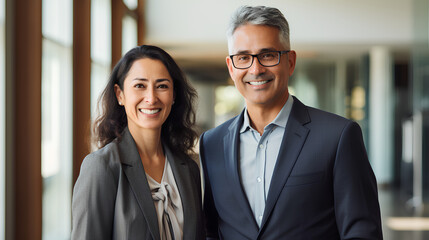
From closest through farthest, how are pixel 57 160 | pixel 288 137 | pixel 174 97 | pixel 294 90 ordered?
pixel 288 137, pixel 174 97, pixel 57 160, pixel 294 90

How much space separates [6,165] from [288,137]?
7.01ft

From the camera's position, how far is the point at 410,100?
11.6m

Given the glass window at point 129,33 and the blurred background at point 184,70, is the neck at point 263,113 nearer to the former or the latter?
the blurred background at point 184,70

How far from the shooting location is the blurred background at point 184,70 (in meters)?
3.28

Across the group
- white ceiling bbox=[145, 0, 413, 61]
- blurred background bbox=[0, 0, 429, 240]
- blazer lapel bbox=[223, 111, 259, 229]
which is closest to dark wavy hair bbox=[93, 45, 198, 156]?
blazer lapel bbox=[223, 111, 259, 229]

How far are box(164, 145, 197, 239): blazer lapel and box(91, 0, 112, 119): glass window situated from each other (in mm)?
4098

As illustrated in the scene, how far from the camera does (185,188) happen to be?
1834 millimetres

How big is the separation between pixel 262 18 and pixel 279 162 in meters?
0.55

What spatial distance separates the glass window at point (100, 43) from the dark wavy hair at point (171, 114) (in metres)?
3.93

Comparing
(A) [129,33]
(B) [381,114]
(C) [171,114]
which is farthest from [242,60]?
(B) [381,114]

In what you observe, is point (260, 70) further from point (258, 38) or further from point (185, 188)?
point (185, 188)

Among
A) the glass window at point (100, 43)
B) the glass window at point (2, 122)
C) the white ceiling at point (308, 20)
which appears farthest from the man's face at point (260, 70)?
the white ceiling at point (308, 20)

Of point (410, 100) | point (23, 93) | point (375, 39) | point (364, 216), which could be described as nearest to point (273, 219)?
point (364, 216)

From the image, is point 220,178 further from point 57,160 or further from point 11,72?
point 57,160
